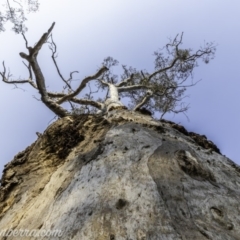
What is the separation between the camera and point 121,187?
6.72 ft

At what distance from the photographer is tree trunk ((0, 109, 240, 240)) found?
169cm

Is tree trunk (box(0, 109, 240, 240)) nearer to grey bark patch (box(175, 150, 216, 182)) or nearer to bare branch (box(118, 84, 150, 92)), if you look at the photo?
grey bark patch (box(175, 150, 216, 182))

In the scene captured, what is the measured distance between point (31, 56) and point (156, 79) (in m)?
5.05

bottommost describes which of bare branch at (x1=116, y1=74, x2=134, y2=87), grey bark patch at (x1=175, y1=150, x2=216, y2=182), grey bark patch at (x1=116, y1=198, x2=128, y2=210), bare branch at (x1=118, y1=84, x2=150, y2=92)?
grey bark patch at (x1=116, y1=198, x2=128, y2=210)

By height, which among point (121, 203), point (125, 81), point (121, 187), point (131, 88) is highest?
point (125, 81)

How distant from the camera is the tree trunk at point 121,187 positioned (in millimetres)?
1687

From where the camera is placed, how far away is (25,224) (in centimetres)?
211

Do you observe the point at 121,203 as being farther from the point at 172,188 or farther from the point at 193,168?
the point at 193,168

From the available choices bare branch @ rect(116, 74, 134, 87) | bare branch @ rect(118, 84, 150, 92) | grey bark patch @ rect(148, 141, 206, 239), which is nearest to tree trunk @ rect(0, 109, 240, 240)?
A: grey bark patch @ rect(148, 141, 206, 239)

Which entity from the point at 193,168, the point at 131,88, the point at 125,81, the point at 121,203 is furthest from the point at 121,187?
the point at 125,81

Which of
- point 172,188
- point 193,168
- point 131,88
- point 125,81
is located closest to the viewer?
point 172,188

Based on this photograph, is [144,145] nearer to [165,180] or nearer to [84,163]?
[84,163]

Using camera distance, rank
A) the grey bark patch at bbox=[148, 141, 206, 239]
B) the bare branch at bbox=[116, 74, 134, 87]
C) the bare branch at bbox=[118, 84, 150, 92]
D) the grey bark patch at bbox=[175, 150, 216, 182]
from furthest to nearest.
→ the bare branch at bbox=[116, 74, 134, 87]
the bare branch at bbox=[118, 84, 150, 92]
the grey bark patch at bbox=[175, 150, 216, 182]
the grey bark patch at bbox=[148, 141, 206, 239]

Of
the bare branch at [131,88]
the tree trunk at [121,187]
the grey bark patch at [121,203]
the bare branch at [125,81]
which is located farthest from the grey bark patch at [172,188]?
the bare branch at [125,81]
